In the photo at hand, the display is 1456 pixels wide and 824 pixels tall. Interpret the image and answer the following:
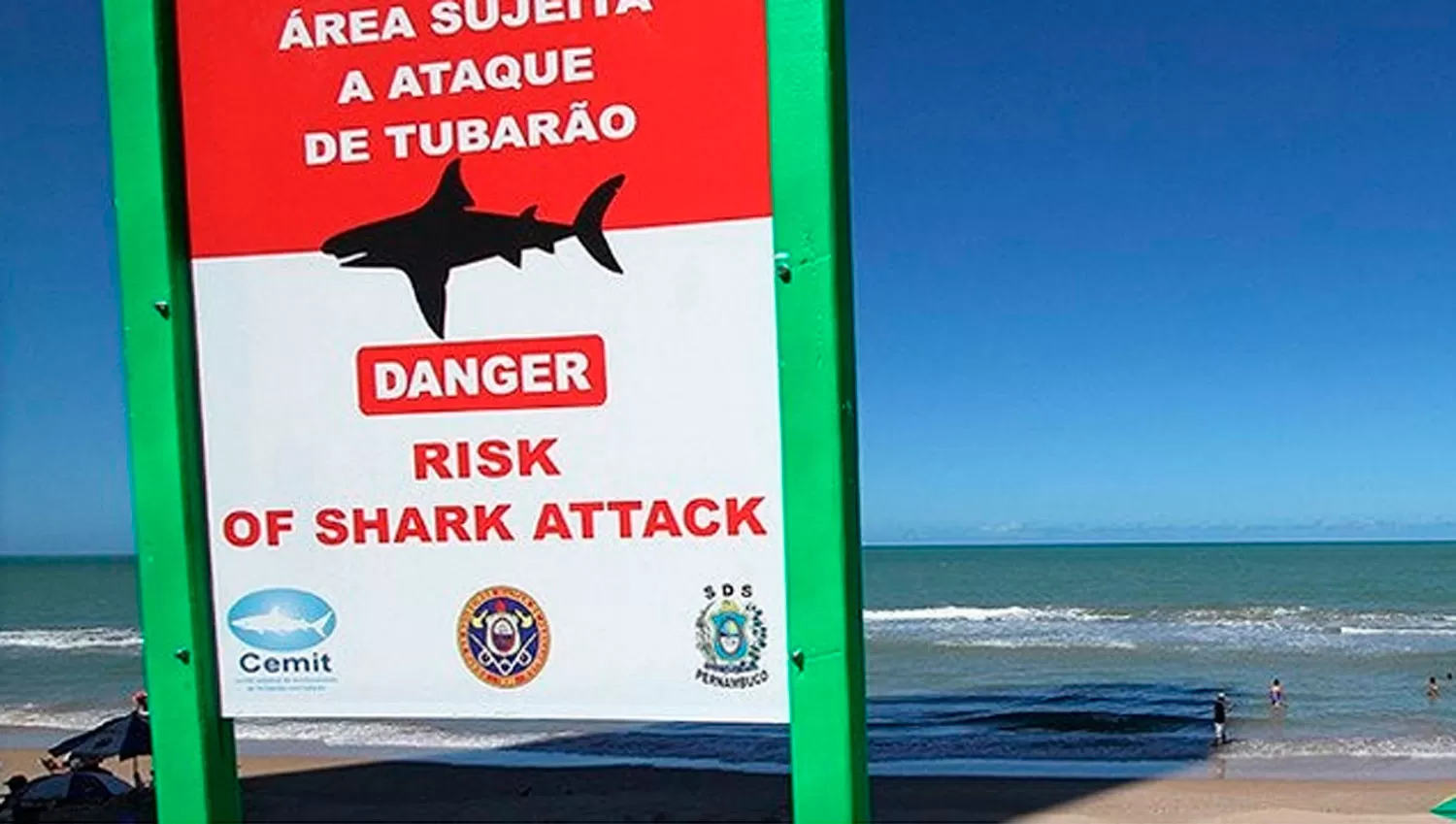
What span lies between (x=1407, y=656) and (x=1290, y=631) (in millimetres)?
7773

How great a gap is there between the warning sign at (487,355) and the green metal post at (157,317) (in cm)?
7

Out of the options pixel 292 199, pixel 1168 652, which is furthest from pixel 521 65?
pixel 1168 652

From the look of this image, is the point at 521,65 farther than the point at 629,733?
No

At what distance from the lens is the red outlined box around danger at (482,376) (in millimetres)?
4176

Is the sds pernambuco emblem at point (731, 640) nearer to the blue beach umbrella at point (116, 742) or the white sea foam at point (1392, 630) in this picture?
the blue beach umbrella at point (116, 742)

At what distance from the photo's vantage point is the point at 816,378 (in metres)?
3.93

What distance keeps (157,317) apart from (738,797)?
11.9 meters

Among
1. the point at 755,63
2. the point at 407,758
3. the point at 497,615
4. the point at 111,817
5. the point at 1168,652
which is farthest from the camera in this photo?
the point at 1168,652

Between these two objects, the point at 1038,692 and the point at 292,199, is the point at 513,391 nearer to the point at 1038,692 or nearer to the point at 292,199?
the point at 292,199

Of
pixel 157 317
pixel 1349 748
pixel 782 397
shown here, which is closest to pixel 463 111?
pixel 157 317

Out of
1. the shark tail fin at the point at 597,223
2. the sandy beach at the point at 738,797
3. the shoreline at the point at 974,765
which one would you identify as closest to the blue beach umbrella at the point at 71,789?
the sandy beach at the point at 738,797

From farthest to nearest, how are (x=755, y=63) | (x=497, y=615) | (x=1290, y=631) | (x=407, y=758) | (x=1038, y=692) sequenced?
(x=1290, y=631)
(x=1038, y=692)
(x=407, y=758)
(x=497, y=615)
(x=755, y=63)

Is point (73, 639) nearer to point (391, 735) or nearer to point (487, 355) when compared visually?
point (391, 735)

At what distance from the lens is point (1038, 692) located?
26.7 meters
